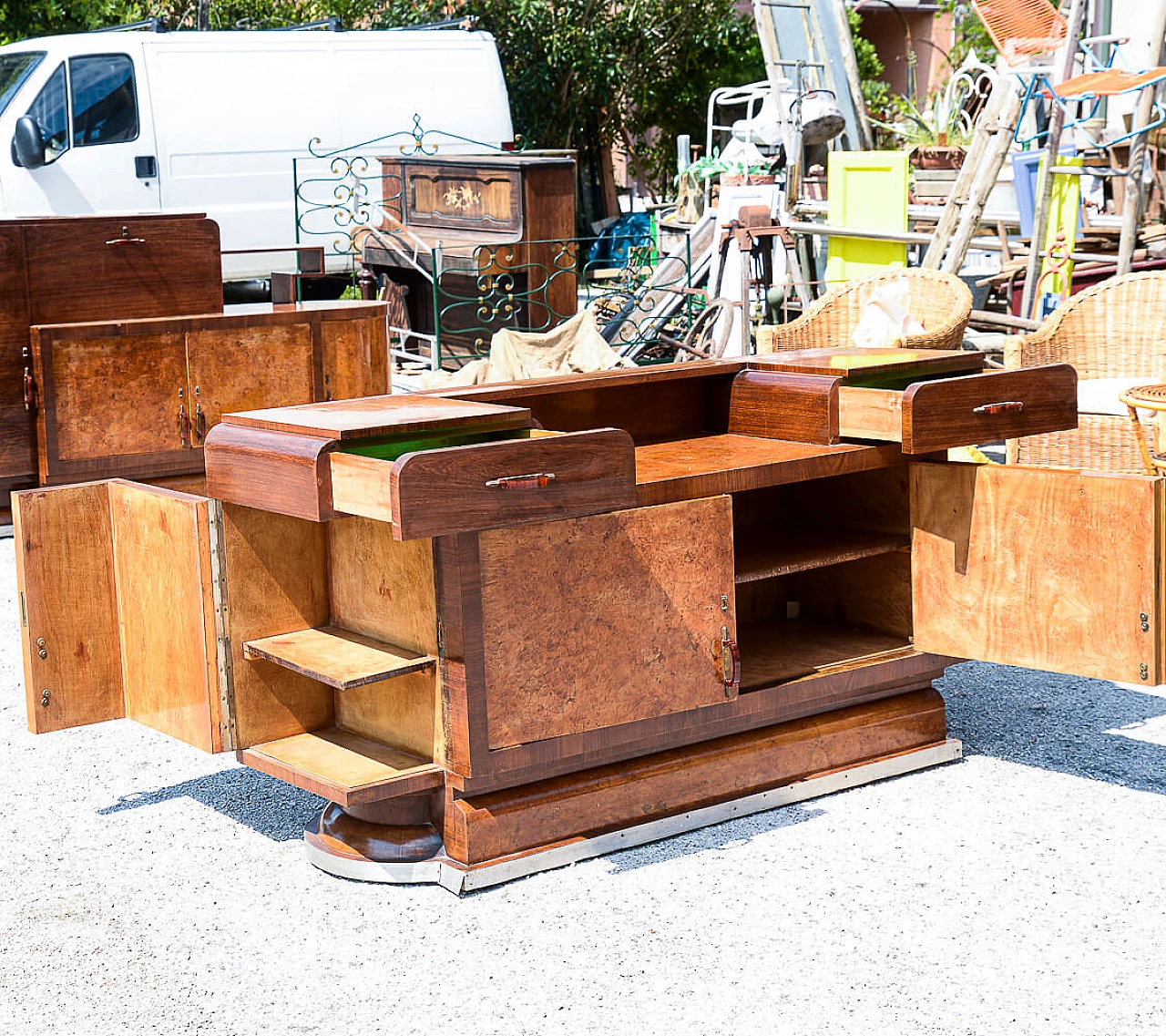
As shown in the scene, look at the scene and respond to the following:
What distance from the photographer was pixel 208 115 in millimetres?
11242

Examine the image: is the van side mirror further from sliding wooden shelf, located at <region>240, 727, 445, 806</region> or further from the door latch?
the door latch

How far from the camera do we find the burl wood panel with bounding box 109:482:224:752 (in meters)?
3.25

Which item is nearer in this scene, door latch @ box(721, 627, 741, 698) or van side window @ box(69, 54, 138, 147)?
door latch @ box(721, 627, 741, 698)

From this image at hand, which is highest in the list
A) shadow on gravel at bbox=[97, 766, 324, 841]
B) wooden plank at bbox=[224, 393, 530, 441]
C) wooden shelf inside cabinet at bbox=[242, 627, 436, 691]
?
wooden plank at bbox=[224, 393, 530, 441]

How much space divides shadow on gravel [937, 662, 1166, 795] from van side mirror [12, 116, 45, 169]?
317 inches

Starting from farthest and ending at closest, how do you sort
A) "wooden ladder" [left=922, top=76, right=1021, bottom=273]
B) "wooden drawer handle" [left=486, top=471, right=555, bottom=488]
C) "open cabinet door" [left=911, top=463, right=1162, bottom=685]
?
"wooden ladder" [left=922, top=76, right=1021, bottom=273], "open cabinet door" [left=911, top=463, right=1162, bottom=685], "wooden drawer handle" [left=486, top=471, right=555, bottom=488]

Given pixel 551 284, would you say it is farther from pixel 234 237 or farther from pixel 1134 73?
pixel 1134 73

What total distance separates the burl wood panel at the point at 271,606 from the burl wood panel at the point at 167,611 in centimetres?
6

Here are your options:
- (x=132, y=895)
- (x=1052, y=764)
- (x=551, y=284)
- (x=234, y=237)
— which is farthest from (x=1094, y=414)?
(x=234, y=237)

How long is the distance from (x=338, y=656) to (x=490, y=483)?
0.58m

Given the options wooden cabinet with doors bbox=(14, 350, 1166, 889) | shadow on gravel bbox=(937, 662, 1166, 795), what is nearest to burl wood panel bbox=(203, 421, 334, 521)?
wooden cabinet with doors bbox=(14, 350, 1166, 889)

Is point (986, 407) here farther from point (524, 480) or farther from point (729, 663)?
point (524, 480)

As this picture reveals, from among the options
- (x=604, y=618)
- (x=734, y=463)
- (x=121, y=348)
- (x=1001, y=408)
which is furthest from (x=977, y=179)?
(x=604, y=618)

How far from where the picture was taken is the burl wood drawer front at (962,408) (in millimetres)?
3531
